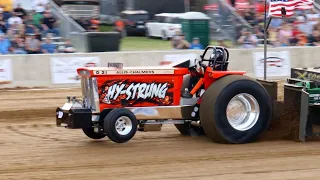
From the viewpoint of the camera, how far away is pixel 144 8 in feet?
99.0

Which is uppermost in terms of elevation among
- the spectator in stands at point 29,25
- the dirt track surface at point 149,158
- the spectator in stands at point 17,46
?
the spectator in stands at point 29,25

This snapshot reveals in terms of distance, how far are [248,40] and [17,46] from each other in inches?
277

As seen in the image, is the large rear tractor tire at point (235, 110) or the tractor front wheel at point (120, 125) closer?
the tractor front wheel at point (120, 125)

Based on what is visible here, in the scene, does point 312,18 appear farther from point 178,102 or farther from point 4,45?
point 178,102

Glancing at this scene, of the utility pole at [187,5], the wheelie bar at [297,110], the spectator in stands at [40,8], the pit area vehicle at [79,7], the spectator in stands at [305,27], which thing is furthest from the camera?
the utility pole at [187,5]

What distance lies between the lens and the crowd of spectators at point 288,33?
18.6 meters

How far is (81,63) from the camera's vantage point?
49.0 feet

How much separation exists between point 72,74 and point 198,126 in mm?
7010

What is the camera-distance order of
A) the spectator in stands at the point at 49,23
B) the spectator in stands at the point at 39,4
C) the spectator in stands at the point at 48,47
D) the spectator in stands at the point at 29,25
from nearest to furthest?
the spectator in stands at the point at 48,47
the spectator in stands at the point at 29,25
the spectator in stands at the point at 49,23
the spectator in stands at the point at 39,4

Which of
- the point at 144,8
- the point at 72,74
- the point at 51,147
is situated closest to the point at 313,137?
the point at 51,147

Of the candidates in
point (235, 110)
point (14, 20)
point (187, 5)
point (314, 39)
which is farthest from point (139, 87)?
point (187, 5)

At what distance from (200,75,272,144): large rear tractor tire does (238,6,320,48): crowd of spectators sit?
10352mm

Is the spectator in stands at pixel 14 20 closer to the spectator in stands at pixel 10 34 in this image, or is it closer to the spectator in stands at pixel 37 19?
the spectator in stands at pixel 37 19

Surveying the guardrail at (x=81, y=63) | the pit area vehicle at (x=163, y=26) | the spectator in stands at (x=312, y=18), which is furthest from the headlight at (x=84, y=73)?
the pit area vehicle at (x=163, y=26)
